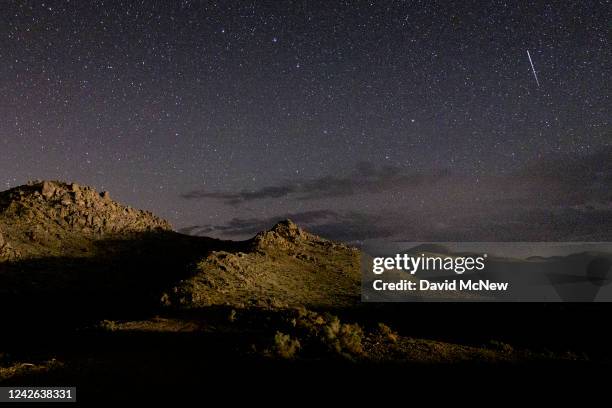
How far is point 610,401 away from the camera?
38.7 feet

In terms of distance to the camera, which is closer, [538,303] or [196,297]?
[196,297]

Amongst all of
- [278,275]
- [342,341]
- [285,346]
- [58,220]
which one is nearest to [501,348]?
[342,341]

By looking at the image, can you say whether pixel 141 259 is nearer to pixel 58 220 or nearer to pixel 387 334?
pixel 58 220

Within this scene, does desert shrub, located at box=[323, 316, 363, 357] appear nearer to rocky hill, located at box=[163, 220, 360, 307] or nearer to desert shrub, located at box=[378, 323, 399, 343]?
desert shrub, located at box=[378, 323, 399, 343]

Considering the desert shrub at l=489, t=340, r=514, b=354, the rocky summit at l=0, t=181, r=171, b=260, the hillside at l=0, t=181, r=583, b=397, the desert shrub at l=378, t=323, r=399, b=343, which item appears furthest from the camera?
the rocky summit at l=0, t=181, r=171, b=260

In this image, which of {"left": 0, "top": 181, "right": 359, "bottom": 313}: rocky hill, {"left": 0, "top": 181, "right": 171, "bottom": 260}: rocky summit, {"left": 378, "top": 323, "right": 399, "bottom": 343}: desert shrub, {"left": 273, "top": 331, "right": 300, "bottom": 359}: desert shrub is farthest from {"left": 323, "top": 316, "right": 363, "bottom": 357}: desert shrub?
{"left": 0, "top": 181, "right": 171, "bottom": 260}: rocky summit

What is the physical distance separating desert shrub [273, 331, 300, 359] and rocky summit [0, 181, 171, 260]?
96.9 feet

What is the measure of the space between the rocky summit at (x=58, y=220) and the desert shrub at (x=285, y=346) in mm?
29520

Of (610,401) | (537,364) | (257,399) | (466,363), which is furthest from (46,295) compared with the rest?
(610,401)

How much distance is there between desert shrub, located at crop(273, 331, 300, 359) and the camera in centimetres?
1381

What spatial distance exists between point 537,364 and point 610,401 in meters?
3.55

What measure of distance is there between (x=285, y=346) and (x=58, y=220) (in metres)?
36.6

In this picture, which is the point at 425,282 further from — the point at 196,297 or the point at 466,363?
the point at 466,363

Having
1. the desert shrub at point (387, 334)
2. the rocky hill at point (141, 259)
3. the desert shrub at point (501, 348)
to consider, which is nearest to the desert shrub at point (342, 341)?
the desert shrub at point (387, 334)
